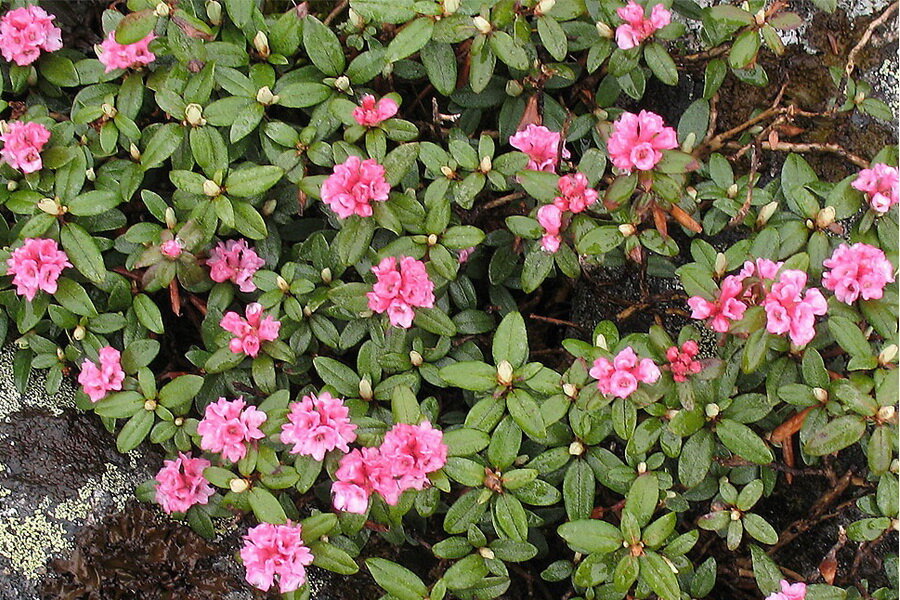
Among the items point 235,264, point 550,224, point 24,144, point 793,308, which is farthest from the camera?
point 235,264

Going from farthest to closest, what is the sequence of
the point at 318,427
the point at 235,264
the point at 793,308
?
the point at 235,264, the point at 318,427, the point at 793,308

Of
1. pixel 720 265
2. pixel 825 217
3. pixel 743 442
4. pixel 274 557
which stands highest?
pixel 825 217

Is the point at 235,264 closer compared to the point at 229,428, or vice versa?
the point at 229,428

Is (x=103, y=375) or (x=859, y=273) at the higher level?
(x=859, y=273)

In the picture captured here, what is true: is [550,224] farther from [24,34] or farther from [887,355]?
[24,34]

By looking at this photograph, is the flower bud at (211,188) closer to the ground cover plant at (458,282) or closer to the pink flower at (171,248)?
the ground cover plant at (458,282)

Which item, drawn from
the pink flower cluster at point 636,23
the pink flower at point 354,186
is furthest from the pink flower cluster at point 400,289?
the pink flower cluster at point 636,23

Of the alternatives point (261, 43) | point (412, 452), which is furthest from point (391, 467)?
point (261, 43)
